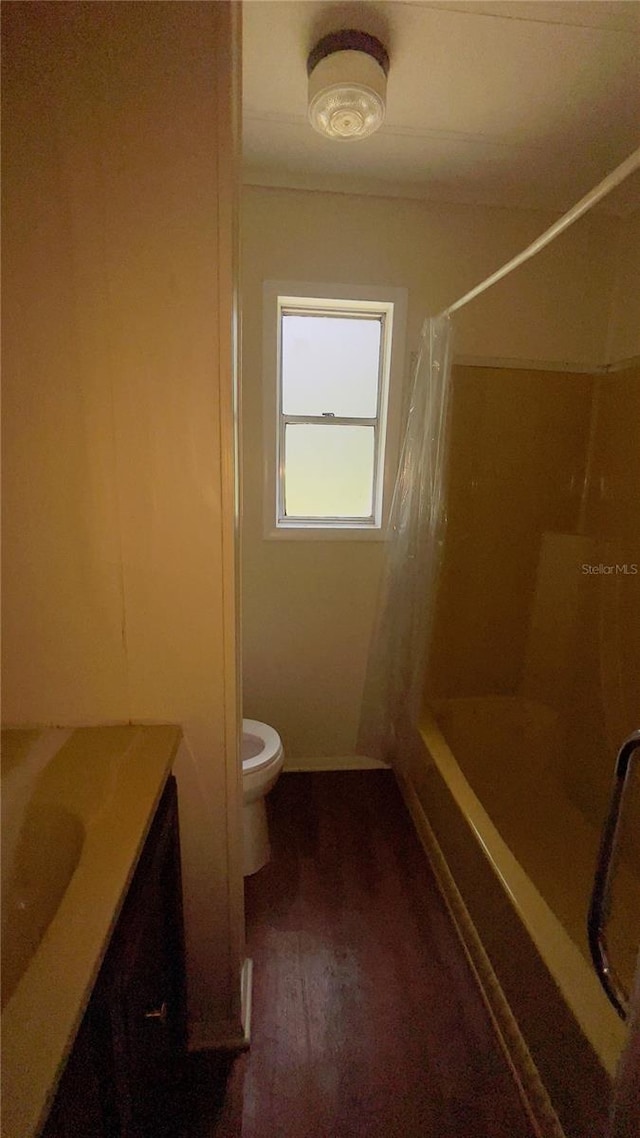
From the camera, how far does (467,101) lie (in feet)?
4.62

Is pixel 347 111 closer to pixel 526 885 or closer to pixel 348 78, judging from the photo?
pixel 348 78

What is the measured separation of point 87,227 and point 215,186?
0.72 feet

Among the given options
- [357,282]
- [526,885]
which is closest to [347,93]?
[357,282]

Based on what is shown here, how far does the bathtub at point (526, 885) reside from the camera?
3.21 ft

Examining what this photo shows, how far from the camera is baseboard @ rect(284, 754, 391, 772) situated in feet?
7.49

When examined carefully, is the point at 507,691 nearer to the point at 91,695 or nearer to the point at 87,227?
the point at 91,695

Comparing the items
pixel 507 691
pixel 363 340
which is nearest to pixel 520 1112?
pixel 507 691

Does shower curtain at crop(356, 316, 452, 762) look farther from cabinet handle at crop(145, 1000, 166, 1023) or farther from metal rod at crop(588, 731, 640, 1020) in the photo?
cabinet handle at crop(145, 1000, 166, 1023)

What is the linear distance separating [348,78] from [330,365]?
0.94 meters

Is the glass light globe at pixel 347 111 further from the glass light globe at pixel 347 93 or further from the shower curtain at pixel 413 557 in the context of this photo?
the shower curtain at pixel 413 557

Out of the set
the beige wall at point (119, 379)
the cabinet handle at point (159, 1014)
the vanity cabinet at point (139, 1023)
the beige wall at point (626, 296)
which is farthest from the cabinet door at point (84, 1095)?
the beige wall at point (626, 296)

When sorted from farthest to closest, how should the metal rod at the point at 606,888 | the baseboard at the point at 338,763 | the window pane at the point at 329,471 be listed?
the baseboard at the point at 338,763 < the window pane at the point at 329,471 < the metal rod at the point at 606,888

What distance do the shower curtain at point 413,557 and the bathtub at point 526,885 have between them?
0.54 feet

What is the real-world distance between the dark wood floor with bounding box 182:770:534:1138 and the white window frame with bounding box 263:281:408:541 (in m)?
1.21
